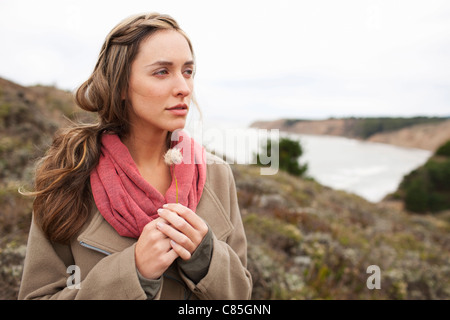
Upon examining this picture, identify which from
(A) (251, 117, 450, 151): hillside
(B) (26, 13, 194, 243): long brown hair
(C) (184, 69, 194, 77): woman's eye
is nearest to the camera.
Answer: (B) (26, 13, 194, 243): long brown hair

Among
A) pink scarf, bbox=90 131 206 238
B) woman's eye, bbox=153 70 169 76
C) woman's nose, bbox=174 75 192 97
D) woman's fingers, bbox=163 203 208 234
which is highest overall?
woman's eye, bbox=153 70 169 76

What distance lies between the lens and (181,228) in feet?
4.42

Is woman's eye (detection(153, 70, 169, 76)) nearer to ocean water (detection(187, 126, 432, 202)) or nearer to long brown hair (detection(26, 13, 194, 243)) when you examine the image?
long brown hair (detection(26, 13, 194, 243))

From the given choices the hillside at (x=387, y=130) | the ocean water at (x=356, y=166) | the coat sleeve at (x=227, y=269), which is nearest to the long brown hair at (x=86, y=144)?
the coat sleeve at (x=227, y=269)

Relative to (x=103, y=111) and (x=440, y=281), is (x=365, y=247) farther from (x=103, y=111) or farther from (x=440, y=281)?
(x=103, y=111)

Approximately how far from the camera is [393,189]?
38.5 metres

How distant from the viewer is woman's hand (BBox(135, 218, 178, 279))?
4.35 feet

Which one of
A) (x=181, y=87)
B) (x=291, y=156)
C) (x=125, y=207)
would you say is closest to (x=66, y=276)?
(x=125, y=207)

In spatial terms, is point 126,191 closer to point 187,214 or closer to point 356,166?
point 187,214

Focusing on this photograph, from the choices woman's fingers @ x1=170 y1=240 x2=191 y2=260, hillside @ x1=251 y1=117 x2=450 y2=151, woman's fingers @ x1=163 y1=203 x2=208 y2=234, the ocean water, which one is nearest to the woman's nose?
woman's fingers @ x1=163 y1=203 x2=208 y2=234

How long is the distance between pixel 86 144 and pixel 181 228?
78 centimetres
